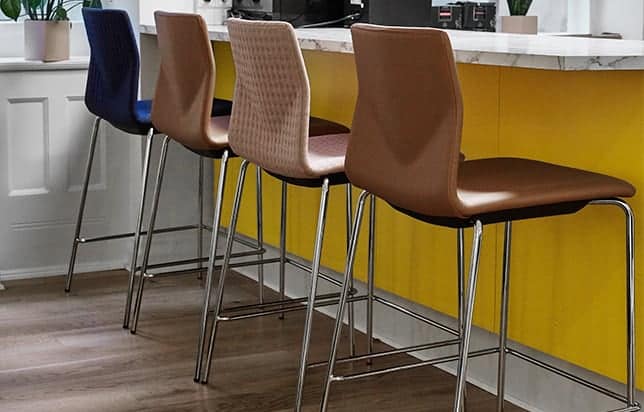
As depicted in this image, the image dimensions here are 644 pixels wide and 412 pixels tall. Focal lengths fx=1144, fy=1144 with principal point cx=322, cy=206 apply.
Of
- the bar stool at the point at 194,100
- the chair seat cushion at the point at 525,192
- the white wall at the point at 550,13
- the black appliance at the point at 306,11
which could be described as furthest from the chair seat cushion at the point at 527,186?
the white wall at the point at 550,13

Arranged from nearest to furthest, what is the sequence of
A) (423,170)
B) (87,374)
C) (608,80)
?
(423,170) → (608,80) → (87,374)

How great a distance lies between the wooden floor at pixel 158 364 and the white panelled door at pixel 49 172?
297 millimetres

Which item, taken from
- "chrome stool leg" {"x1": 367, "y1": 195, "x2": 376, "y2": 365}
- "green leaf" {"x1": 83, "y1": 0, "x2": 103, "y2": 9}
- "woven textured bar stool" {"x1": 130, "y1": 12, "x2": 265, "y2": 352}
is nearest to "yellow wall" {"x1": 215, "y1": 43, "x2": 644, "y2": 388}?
"chrome stool leg" {"x1": 367, "y1": 195, "x2": 376, "y2": 365}

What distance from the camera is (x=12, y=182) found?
438 centimetres

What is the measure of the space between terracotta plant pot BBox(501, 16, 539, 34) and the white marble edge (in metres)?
1.74

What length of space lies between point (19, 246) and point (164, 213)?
1.87ft

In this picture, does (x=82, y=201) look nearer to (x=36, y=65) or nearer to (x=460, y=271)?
(x=36, y=65)

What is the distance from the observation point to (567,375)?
2645mm

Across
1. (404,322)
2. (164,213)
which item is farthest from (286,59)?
(164,213)

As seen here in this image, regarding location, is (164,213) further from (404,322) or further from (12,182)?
(404,322)

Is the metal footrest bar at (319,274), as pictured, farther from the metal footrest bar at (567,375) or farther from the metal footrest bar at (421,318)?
the metal footrest bar at (567,375)

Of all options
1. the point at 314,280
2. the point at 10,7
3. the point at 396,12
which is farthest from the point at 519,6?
the point at 314,280

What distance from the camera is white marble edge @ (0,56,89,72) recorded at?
4.28 meters

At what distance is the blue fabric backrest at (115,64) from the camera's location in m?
3.74
